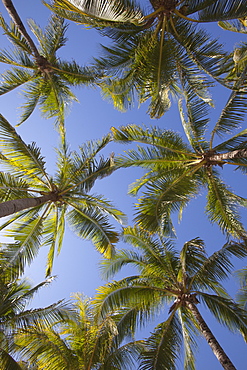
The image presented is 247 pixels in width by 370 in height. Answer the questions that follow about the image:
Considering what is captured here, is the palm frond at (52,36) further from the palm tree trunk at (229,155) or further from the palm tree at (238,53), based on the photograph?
the palm tree trunk at (229,155)

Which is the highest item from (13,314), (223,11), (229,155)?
(223,11)

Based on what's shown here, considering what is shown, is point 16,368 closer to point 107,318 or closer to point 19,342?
point 19,342

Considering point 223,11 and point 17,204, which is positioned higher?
point 223,11

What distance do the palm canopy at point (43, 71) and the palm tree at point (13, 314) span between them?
194 inches

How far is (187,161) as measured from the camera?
9.65 m

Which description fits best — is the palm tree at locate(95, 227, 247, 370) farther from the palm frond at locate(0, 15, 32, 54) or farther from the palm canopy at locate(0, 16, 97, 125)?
the palm frond at locate(0, 15, 32, 54)

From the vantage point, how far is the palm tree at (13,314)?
7.98m

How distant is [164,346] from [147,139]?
5.78m

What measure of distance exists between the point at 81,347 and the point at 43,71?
8.32 m

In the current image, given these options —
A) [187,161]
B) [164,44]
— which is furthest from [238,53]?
[187,161]

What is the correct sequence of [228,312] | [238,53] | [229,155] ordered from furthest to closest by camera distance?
[228,312] → [229,155] → [238,53]

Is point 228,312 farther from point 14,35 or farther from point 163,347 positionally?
point 14,35

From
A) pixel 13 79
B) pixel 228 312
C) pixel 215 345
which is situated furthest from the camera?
pixel 13 79

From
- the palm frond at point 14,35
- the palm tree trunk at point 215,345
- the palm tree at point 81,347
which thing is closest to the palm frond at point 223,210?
the palm tree trunk at point 215,345
